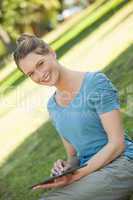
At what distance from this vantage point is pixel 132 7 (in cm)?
1909

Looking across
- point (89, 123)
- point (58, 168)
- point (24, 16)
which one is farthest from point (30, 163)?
point (24, 16)

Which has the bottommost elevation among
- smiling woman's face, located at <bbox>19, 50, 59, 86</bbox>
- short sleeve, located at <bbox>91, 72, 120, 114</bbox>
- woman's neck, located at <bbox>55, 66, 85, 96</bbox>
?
short sleeve, located at <bbox>91, 72, 120, 114</bbox>

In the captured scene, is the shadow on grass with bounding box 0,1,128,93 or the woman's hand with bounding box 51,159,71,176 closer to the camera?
the woman's hand with bounding box 51,159,71,176

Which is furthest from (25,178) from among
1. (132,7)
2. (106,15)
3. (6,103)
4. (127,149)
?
(106,15)

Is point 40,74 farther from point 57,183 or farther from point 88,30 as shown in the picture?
point 88,30

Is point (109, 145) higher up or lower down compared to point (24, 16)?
higher up

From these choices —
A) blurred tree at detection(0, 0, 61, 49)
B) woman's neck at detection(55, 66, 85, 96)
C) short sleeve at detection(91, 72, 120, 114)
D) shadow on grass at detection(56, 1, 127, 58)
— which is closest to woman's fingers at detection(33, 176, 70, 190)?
short sleeve at detection(91, 72, 120, 114)

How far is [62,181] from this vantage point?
12.2 feet

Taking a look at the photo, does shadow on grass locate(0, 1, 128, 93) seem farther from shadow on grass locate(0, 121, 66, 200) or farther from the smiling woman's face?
the smiling woman's face

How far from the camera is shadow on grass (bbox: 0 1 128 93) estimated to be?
17.6 m

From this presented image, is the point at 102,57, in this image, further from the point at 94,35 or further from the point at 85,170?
the point at 85,170

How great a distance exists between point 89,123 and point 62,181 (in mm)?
457

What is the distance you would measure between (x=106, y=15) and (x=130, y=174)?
18465mm

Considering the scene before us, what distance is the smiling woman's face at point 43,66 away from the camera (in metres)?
3.81
